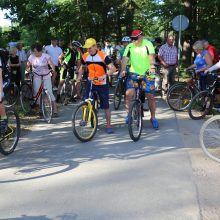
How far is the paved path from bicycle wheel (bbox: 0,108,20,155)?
0.55 feet

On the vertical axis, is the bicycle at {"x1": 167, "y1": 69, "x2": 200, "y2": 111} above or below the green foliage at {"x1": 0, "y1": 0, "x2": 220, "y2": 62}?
below

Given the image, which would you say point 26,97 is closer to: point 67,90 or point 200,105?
point 67,90

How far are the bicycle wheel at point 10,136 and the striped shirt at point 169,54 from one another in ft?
22.1

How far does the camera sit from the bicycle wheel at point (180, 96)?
1041 centimetres

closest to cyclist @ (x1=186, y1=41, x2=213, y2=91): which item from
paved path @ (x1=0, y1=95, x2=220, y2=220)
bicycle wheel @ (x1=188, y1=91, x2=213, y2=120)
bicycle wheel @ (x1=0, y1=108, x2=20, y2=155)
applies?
bicycle wheel @ (x1=188, y1=91, x2=213, y2=120)

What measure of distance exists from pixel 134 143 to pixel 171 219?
127 inches

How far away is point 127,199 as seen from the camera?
4738 mm

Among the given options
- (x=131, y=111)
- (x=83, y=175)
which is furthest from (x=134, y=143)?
(x=83, y=175)

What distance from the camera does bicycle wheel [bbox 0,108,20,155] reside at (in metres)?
6.53

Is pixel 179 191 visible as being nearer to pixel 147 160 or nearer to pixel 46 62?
pixel 147 160

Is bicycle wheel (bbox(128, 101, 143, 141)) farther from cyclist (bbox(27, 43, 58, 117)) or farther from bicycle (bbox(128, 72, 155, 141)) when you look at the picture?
cyclist (bbox(27, 43, 58, 117))

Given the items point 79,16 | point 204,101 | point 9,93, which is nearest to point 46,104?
point 9,93

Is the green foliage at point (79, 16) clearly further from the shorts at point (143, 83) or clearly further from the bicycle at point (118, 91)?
the shorts at point (143, 83)

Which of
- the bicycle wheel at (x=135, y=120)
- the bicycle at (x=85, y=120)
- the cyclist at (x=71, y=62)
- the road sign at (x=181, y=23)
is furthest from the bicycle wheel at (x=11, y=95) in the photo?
the road sign at (x=181, y=23)
